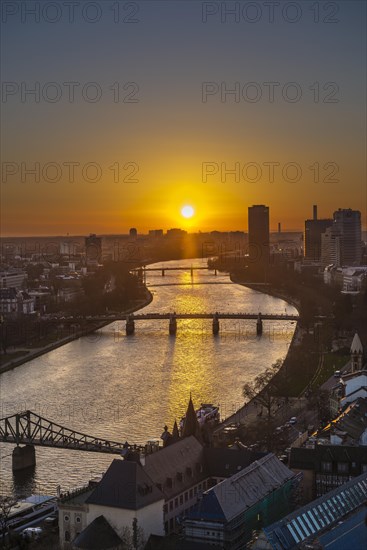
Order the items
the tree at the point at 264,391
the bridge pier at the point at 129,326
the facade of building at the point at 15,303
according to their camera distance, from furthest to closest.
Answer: the facade of building at the point at 15,303 < the bridge pier at the point at 129,326 < the tree at the point at 264,391

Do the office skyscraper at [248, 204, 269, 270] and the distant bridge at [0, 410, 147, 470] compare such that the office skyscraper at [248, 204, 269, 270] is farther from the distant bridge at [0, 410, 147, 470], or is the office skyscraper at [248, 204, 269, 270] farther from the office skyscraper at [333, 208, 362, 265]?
the distant bridge at [0, 410, 147, 470]

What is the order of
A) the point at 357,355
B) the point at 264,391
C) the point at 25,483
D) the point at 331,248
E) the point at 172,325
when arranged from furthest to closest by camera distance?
1. the point at 331,248
2. the point at 172,325
3. the point at 357,355
4. the point at 264,391
5. the point at 25,483

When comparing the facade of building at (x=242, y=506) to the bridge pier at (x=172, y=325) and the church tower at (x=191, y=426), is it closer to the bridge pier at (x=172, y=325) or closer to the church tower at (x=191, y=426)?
the church tower at (x=191, y=426)

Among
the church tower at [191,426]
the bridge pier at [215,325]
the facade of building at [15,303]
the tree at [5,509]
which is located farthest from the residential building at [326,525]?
the facade of building at [15,303]

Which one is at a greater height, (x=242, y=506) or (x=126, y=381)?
(x=242, y=506)

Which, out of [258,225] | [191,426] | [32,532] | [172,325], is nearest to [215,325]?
[172,325]

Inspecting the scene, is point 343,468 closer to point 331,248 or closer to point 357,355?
point 357,355

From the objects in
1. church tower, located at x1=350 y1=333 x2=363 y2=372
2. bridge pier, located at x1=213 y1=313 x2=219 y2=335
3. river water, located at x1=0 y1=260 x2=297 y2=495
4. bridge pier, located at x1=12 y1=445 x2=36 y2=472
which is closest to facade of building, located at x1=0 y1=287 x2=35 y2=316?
river water, located at x1=0 y1=260 x2=297 y2=495
